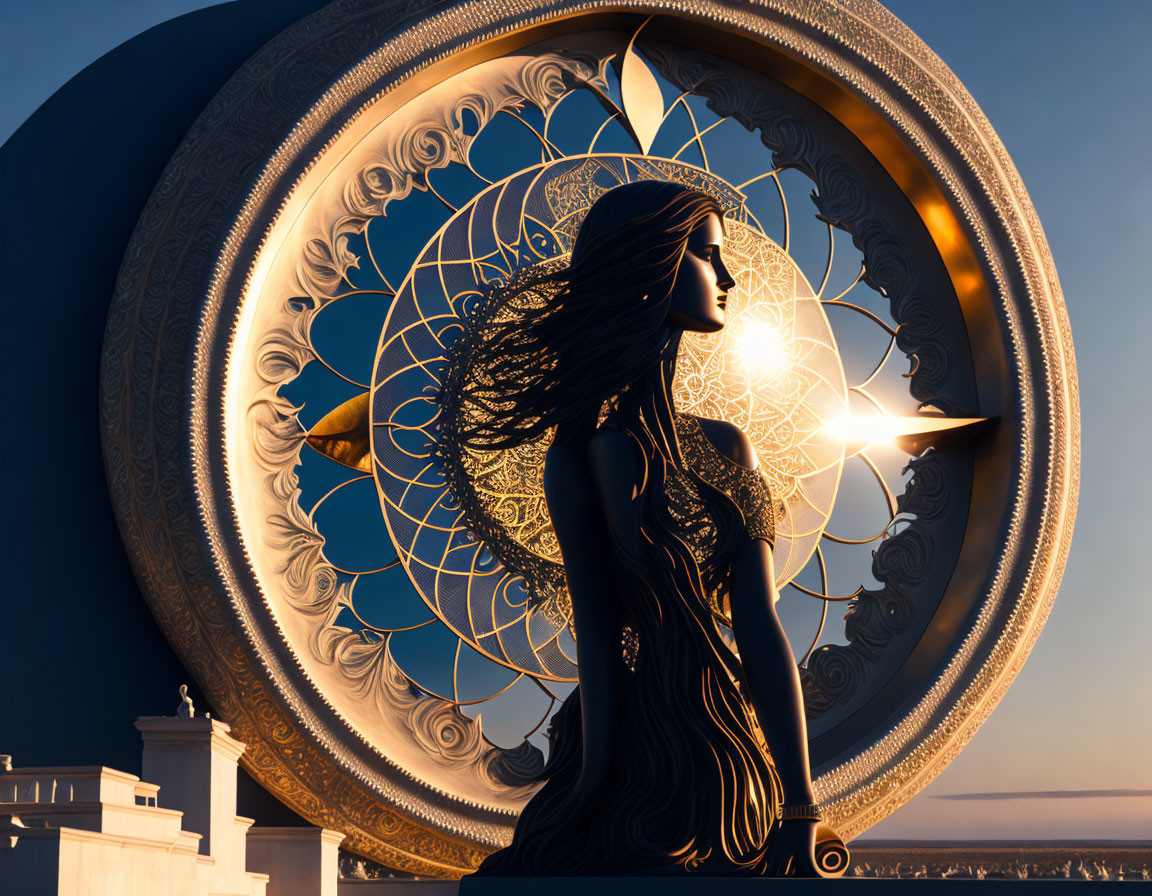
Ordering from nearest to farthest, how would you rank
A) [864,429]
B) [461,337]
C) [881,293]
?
[461,337] → [864,429] → [881,293]

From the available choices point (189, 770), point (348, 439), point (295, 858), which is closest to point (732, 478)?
point (189, 770)

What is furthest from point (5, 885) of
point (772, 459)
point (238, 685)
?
point (772, 459)

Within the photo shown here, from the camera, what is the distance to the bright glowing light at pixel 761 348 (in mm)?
5273

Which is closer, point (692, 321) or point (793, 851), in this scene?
A: point (793, 851)

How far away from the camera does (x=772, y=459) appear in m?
5.24

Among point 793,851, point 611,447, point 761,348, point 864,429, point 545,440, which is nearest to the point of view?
point 793,851

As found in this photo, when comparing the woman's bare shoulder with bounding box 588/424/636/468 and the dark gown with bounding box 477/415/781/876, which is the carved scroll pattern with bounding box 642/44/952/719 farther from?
the woman's bare shoulder with bounding box 588/424/636/468

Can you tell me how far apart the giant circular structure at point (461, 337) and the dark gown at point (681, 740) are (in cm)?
176

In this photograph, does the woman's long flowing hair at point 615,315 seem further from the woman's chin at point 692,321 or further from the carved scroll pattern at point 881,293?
the carved scroll pattern at point 881,293

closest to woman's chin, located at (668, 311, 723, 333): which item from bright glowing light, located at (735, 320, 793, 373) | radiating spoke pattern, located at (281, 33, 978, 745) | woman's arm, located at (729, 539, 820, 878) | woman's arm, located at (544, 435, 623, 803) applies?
woman's arm, located at (544, 435, 623, 803)

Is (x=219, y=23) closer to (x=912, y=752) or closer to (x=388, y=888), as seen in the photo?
(x=388, y=888)

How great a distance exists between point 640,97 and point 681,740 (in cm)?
379

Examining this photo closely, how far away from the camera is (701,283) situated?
2381 millimetres

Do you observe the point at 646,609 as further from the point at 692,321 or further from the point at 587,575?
A: the point at 692,321
